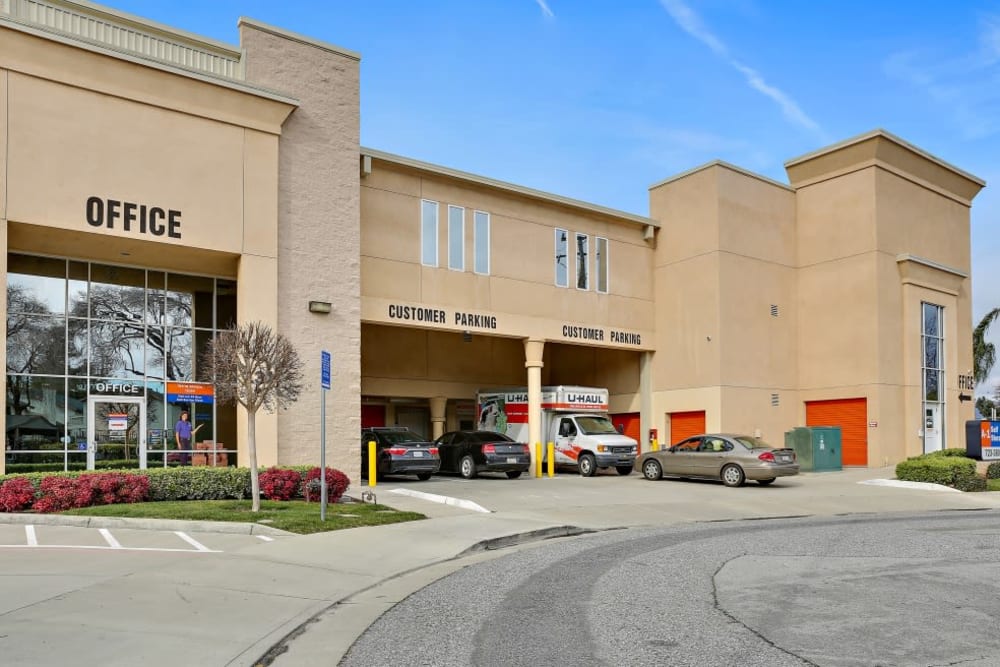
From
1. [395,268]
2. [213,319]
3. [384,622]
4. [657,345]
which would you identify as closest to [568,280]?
[657,345]

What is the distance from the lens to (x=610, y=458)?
95.4ft

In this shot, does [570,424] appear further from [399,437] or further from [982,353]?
[982,353]

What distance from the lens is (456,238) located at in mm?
29531

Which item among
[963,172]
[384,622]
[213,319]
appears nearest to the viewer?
[384,622]

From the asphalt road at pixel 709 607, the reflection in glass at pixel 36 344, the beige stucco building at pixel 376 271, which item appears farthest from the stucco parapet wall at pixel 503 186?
the asphalt road at pixel 709 607

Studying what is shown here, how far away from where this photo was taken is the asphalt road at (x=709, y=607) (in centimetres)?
712

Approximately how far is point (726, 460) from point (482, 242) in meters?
10.4

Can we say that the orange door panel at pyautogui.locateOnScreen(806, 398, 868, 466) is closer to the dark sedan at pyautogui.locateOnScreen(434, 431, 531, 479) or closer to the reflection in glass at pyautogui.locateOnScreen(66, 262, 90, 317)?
the dark sedan at pyautogui.locateOnScreen(434, 431, 531, 479)

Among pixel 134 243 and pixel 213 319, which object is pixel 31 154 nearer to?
pixel 134 243

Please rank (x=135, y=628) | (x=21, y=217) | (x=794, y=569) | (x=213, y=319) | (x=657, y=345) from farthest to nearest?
1. (x=657, y=345)
2. (x=213, y=319)
3. (x=21, y=217)
4. (x=794, y=569)
5. (x=135, y=628)

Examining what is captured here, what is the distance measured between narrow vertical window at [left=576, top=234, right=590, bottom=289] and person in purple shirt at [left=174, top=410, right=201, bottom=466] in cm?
1541

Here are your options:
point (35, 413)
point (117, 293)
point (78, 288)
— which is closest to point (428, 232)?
point (117, 293)

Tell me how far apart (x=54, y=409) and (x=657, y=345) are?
2155cm

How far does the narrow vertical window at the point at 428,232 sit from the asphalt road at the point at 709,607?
15.7m
